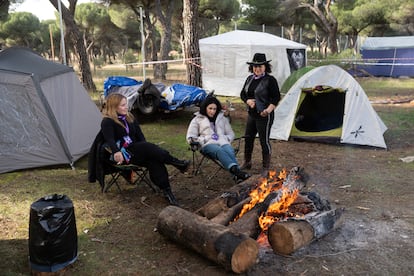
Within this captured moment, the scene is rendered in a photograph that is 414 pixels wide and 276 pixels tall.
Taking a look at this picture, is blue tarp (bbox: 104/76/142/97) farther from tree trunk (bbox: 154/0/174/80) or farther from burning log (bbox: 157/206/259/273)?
tree trunk (bbox: 154/0/174/80)

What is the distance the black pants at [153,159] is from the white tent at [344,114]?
3517mm

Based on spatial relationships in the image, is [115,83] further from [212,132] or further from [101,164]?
[101,164]

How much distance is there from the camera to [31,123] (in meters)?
5.50

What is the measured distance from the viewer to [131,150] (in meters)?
4.29

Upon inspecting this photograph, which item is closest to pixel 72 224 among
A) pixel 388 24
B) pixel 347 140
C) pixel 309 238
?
pixel 309 238

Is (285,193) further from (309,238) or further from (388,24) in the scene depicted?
(388,24)

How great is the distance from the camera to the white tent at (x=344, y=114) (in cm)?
671

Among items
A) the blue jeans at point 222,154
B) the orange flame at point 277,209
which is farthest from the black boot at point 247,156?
the orange flame at point 277,209

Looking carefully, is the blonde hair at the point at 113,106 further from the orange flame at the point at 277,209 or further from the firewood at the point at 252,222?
the orange flame at the point at 277,209

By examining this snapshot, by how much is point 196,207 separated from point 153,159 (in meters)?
0.70

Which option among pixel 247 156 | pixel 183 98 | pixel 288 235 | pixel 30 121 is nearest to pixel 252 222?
pixel 288 235

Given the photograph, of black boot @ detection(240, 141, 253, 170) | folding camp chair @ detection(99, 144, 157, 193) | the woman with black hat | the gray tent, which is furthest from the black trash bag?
black boot @ detection(240, 141, 253, 170)

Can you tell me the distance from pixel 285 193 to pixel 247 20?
25.5m

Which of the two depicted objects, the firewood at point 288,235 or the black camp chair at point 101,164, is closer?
the firewood at point 288,235
